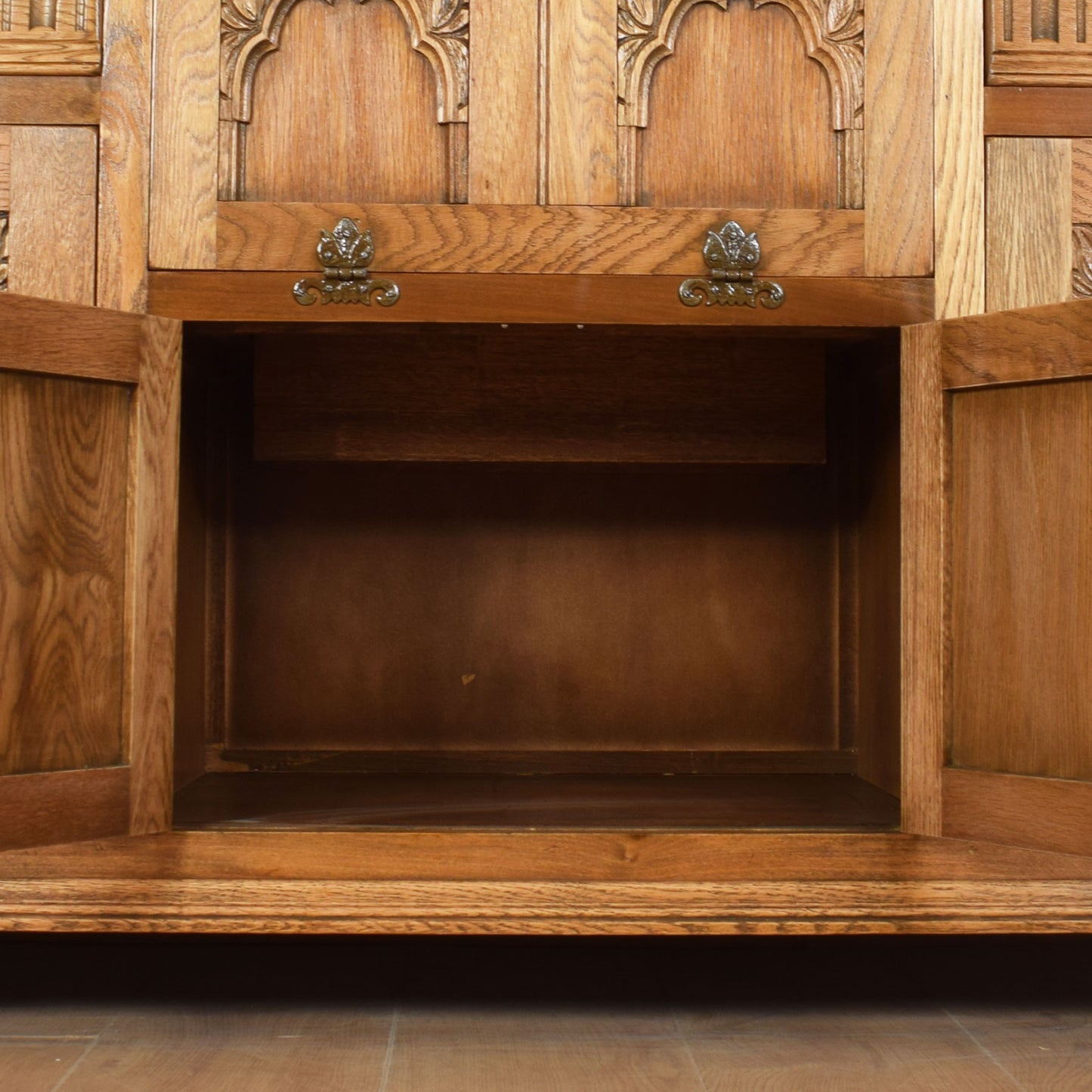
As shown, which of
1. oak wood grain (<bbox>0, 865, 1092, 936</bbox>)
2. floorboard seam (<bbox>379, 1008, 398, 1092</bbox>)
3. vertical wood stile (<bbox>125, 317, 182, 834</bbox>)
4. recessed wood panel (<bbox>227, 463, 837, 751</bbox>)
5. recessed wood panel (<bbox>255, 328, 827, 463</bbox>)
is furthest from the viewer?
recessed wood panel (<bbox>227, 463, 837, 751</bbox>)

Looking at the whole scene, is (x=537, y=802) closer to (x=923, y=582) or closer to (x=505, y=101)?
(x=923, y=582)

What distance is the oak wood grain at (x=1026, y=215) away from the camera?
175 cm

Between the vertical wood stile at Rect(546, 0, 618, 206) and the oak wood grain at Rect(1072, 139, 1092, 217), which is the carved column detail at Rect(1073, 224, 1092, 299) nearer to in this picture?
the oak wood grain at Rect(1072, 139, 1092, 217)

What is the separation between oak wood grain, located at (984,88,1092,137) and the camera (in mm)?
1748

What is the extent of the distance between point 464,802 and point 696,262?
2.84ft

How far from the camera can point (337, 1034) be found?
5.27 feet

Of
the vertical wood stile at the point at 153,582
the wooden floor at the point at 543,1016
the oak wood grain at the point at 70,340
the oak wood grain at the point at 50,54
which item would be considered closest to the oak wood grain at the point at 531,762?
the wooden floor at the point at 543,1016

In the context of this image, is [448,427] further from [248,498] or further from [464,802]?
[464,802]

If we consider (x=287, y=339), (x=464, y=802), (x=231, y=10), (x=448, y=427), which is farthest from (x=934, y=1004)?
(x=231, y=10)

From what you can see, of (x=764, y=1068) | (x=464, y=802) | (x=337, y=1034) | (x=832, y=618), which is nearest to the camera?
(x=764, y=1068)

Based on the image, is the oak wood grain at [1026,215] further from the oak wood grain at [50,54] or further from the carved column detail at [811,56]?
the oak wood grain at [50,54]

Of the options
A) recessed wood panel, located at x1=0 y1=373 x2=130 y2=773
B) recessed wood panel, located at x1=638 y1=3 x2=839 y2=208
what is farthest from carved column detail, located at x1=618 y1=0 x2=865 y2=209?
recessed wood panel, located at x1=0 y1=373 x2=130 y2=773

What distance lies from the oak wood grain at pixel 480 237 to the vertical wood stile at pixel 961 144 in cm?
25

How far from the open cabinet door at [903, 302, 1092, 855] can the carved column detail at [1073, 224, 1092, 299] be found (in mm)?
151
